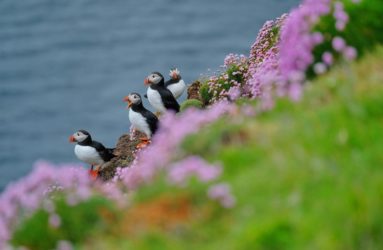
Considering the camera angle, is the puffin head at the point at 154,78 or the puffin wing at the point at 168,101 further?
the puffin head at the point at 154,78

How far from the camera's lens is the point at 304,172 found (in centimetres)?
859

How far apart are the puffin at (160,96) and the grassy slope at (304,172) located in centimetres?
1225

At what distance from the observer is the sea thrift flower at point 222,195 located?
847 centimetres

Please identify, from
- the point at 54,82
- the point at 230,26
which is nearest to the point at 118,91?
the point at 54,82

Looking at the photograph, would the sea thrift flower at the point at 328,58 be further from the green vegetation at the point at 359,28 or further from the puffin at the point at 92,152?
→ the puffin at the point at 92,152

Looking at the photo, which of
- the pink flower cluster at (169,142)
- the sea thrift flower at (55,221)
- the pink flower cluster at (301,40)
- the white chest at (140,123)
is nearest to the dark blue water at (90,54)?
the white chest at (140,123)

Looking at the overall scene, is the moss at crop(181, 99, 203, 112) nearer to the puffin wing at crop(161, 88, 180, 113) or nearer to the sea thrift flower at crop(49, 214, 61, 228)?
the puffin wing at crop(161, 88, 180, 113)

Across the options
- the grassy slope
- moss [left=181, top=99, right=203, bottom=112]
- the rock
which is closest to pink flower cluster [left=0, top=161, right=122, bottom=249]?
the grassy slope

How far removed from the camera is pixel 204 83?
23.0 meters

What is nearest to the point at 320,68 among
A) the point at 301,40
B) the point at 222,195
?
the point at 301,40

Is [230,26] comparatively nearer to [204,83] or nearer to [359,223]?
[204,83]

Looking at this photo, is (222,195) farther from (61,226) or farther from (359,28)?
(359,28)

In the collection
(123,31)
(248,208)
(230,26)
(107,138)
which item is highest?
(123,31)

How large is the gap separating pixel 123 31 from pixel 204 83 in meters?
45.5
